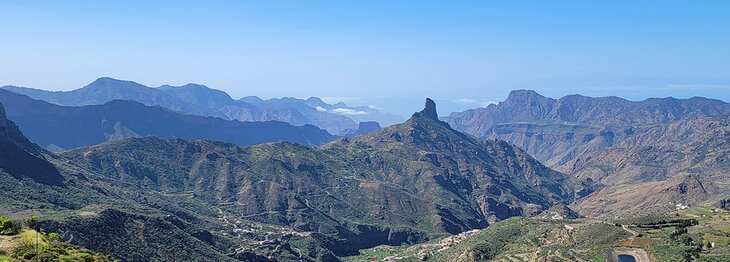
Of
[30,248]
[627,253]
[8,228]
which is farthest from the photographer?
[627,253]

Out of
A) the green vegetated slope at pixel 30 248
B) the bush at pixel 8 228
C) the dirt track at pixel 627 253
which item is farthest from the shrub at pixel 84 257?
the dirt track at pixel 627 253

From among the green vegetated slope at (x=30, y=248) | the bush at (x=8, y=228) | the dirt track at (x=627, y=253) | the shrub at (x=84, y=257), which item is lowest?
the dirt track at (x=627, y=253)

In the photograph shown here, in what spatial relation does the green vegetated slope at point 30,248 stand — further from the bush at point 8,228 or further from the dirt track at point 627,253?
the dirt track at point 627,253

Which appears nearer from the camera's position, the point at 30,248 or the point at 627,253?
the point at 30,248

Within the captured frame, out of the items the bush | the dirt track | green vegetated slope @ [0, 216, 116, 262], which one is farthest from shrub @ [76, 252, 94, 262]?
the dirt track

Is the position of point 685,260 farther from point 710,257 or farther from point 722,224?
point 722,224

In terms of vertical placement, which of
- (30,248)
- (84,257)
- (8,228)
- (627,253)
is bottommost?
(627,253)

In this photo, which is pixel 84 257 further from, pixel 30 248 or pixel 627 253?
pixel 627 253

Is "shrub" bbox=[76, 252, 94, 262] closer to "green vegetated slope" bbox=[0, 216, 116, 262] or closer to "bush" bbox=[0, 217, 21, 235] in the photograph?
"green vegetated slope" bbox=[0, 216, 116, 262]

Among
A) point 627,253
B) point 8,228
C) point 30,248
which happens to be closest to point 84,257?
point 30,248
